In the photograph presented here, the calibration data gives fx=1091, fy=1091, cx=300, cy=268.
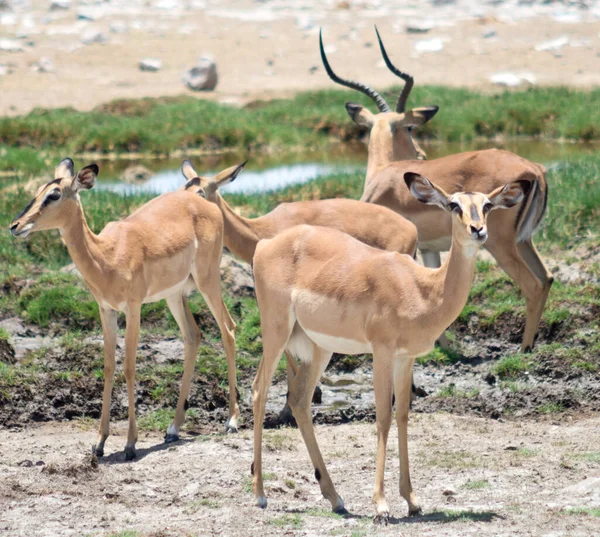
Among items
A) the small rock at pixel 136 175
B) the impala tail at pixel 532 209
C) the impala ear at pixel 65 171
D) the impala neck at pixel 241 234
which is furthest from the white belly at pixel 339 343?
the small rock at pixel 136 175

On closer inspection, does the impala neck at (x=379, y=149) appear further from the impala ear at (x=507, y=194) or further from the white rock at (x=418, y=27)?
the white rock at (x=418, y=27)

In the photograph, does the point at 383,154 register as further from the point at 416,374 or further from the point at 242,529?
the point at 242,529

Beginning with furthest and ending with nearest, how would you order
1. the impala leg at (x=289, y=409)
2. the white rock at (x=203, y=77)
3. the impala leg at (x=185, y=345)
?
1. the white rock at (x=203, y=77)
2. the impala leg at (x=289, y=409)
3. the impala leg at (x=185, y=345)

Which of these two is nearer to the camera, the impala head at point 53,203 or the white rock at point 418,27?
the impala head at point 53,203

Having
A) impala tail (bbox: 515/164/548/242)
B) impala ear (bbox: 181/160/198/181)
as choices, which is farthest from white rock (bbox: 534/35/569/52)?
impala ear (bbox: 181/160/198/181)

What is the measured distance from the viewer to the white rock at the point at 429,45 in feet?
121

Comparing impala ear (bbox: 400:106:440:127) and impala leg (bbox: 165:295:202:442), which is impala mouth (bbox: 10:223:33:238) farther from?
impala ear (bbox: 400:106:440:127)

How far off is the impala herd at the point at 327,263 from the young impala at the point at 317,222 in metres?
0.01

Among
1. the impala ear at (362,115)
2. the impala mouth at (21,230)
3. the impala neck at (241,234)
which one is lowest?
the impala neck at (241,234)

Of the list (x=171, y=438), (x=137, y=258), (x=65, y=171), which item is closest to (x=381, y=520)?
(x=171, y=438)

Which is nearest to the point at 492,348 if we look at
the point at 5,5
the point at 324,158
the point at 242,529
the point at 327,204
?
the point at 327,204

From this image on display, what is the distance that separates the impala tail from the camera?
9805 mm

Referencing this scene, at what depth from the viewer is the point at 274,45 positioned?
128 feet

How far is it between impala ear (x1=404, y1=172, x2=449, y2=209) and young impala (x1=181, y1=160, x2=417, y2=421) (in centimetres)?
238
